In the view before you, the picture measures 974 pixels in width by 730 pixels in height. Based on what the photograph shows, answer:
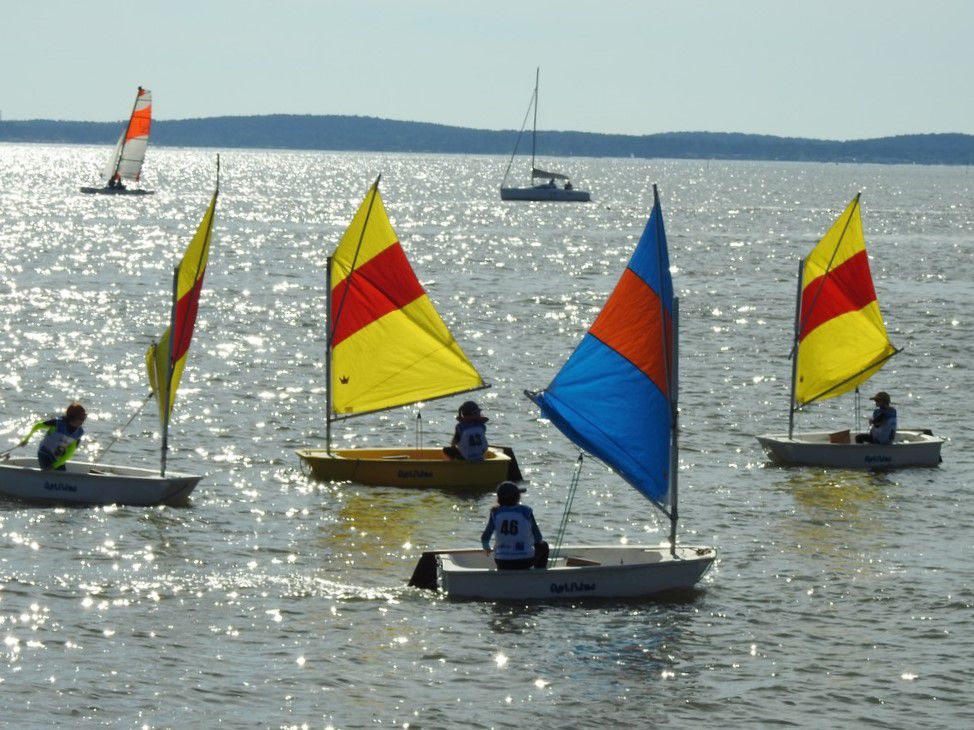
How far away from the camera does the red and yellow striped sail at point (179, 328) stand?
90.9 feet

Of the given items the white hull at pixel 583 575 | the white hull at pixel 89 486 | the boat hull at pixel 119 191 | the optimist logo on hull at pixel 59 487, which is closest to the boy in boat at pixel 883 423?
the white hull at pixel 583 575

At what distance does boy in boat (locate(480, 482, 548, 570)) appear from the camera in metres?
22.3

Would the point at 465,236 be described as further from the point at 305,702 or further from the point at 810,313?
the point at 305,702

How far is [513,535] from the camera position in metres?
22.5

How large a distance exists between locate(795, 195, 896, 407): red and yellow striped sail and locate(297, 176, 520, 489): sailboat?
750cm

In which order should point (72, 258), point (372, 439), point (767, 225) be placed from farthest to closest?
1. point (767, 225)
2. point (72, 258)
3. point (372, 439)

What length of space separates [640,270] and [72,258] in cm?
7224

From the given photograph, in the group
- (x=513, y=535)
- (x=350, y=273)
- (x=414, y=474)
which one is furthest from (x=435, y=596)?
(x=350, y=273)

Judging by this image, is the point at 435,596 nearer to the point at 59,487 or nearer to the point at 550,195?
the point at 59,487

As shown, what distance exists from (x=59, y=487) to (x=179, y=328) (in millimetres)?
3292

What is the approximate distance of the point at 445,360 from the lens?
32375 millimetres

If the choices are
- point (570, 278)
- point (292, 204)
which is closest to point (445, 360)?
point (570, 278)

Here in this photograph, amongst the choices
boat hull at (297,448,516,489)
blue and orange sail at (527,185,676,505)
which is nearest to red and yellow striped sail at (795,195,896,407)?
boat hull at (297,448,516,489)

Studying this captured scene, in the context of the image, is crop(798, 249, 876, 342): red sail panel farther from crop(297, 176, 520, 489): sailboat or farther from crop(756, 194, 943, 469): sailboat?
crop(297, 176, 520, 489): sailboat
